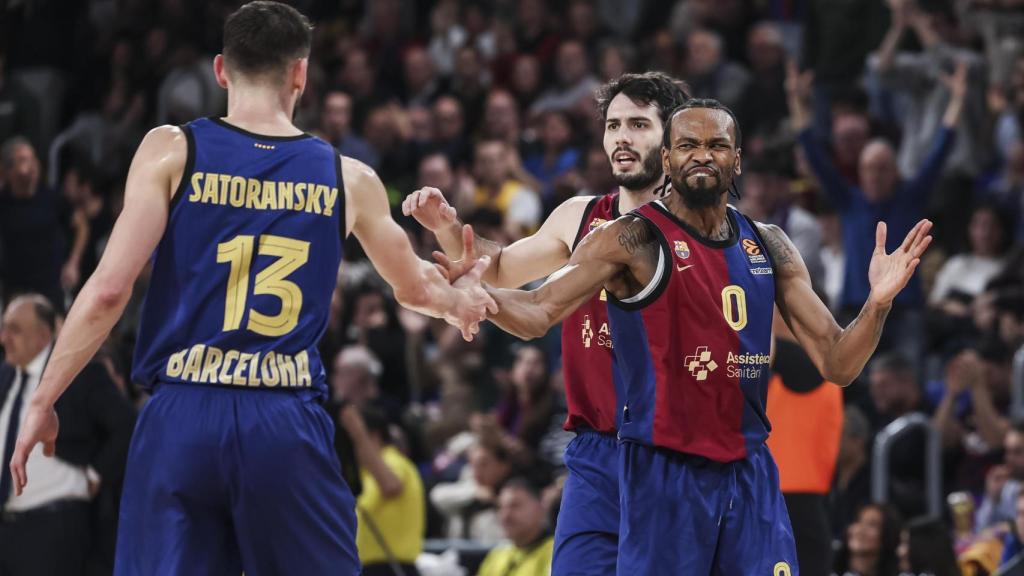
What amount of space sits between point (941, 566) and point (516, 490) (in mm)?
2661

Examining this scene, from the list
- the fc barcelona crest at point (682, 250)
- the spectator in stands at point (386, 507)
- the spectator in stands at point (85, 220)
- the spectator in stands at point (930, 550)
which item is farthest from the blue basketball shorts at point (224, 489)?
the spectator in stands at point (85, 220)

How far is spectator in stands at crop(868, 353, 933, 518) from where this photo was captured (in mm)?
11461

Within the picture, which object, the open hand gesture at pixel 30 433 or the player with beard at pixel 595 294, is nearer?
the open hand gesture at pixel 30 433

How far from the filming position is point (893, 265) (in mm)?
5879

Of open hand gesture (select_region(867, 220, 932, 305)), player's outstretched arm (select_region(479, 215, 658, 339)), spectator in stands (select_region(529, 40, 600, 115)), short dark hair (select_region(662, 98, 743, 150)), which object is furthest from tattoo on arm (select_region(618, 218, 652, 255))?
spectator in stands (select_region(529, 40, 600, 115))

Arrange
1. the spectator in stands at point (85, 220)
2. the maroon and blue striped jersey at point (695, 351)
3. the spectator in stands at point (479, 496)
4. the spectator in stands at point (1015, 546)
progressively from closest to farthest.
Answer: the maroon and blue striped jersey at point (695, 351)
the spectator in stands at point (1015, 546)
the spectator in stands at point (479, 496)
the spectator in stands at point (85, 220)

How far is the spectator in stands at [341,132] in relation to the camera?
51.0ft

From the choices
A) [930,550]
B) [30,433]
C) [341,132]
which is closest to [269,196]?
[30,433]

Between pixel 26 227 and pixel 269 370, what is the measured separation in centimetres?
905

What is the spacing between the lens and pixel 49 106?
1680cm

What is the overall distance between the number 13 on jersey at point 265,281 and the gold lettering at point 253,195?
106mm

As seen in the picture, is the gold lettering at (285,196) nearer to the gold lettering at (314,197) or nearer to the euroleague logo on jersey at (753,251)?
the gold lettering at (314,197)

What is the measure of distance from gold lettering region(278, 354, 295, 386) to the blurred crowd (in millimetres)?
3501

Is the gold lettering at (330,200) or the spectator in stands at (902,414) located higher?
the gold lettering at (330,200)
